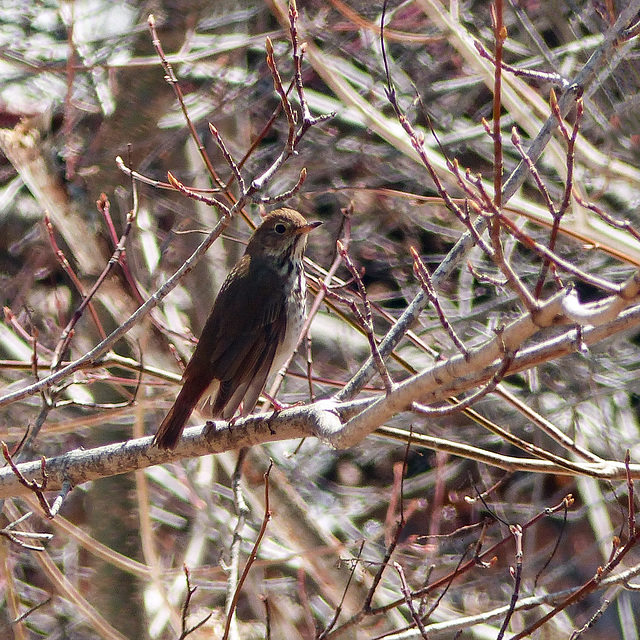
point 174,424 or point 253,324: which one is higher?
point 253,324

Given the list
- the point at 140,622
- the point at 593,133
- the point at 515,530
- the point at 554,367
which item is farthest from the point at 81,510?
the point at 515,530

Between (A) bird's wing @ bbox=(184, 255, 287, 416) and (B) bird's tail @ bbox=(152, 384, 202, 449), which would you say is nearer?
(B) bird's tail @ bbox=(152, 384, 202, 449)

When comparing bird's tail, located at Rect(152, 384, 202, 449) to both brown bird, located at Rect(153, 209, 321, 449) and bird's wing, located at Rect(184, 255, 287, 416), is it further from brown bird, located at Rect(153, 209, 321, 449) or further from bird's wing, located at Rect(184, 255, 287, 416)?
bird's wing, located at Rect(184, 255, 287, 416)

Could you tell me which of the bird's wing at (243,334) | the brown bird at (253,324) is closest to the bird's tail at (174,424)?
the brown bird at (253,324)

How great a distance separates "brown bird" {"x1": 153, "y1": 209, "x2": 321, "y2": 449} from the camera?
4.69 meters

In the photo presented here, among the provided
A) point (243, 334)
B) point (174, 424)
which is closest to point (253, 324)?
point (243, 334)

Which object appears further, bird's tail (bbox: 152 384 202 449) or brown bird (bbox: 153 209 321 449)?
brown bird (bbox: 153 209 321 449)

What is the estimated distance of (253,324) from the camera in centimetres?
Answer: 497

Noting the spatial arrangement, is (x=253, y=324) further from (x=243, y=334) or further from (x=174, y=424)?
(x=174, y=424)

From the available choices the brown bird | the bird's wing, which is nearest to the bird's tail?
the brown bird

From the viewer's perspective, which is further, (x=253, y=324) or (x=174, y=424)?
(x=253, y=324)

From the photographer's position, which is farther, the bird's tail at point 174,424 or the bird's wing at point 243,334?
the bird's wing at point 243,334

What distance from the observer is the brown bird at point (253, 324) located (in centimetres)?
469

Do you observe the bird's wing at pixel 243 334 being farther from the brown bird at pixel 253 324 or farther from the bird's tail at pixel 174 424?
the bird's tail at pixel 174 424
